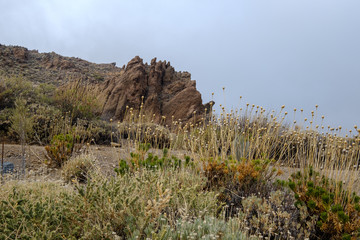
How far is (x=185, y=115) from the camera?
19547mm

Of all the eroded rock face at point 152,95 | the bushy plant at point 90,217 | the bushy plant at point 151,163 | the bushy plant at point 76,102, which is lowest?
the bushy plant at point 90,217

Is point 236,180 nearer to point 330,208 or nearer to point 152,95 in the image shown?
point 330,208

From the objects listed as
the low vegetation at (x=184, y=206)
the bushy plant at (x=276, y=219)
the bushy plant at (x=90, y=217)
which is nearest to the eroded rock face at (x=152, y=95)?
the low vegetation at (x=184, y=206)

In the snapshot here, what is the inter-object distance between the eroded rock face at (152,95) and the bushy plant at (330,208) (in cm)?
1395

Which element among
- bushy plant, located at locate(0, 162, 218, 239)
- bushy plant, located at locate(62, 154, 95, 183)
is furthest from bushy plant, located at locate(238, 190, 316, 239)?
bushy plant, located at locate(62, 154, 95, 183)

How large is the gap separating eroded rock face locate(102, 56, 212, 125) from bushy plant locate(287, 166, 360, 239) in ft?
45.8

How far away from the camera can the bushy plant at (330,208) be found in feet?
11.5

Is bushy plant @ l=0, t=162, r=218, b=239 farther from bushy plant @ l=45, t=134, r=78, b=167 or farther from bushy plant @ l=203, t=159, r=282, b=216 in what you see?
bushy plant @ l=45, t=134, r=78, b=167

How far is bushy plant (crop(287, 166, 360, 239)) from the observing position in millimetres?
3506

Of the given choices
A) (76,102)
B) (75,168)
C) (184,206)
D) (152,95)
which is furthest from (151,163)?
(152,95)

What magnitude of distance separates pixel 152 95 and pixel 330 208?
18188 mm

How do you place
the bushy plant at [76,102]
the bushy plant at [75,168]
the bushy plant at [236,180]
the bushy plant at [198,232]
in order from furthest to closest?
the bushy plant at [76,102], the bushy plant at [75,168], the bushy plant at [236,180], the bushy plant at [198,232]

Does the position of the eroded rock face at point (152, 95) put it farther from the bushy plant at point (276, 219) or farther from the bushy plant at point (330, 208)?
the bushy plant at point (276, 219)

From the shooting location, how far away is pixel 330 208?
365 centimetres
